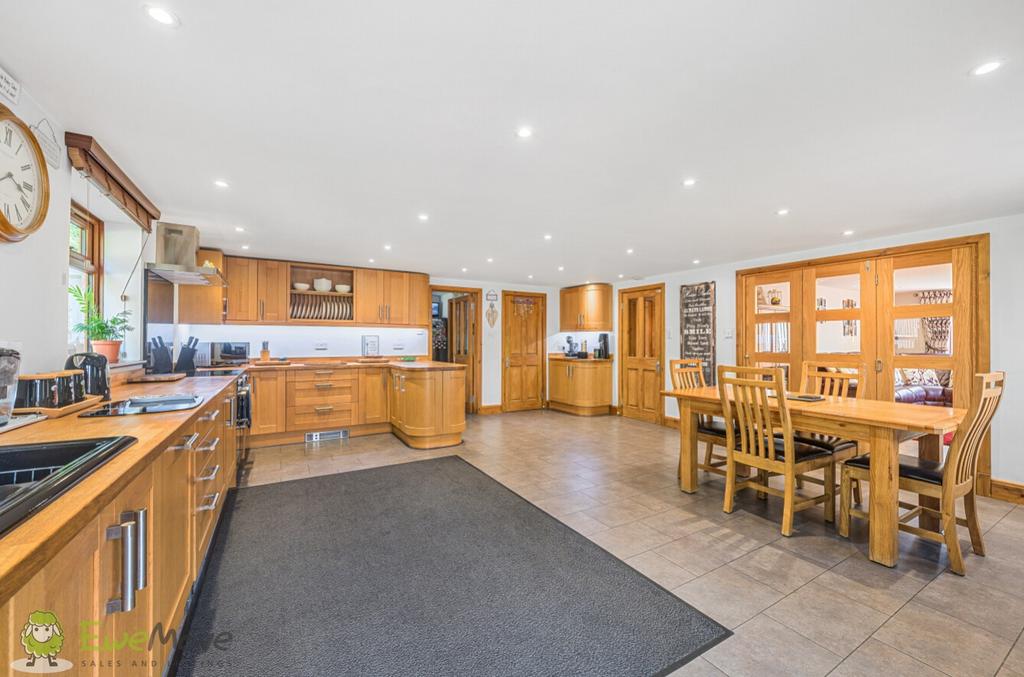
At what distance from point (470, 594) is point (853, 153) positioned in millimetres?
3106

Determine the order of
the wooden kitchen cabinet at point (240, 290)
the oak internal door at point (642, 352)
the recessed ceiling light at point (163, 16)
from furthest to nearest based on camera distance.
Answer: the oak internal door at point (642, 352), the wooden kitchen cabinet at point (240, 290), the recessed ceiling light at point (163, 16)

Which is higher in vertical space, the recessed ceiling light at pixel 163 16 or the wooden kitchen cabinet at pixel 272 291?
the recessed ceiling light at pixel 163 16

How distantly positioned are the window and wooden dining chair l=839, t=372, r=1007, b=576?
497 centimetres

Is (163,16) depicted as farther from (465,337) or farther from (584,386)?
(584,386)

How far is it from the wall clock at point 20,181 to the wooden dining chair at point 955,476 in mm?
4449

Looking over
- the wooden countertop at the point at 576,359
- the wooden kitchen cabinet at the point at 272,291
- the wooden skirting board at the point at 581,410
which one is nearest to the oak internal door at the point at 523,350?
the wooden countertop at the point at 576,359

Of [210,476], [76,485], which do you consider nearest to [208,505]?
[210,476]

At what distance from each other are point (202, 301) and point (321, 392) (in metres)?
1.69

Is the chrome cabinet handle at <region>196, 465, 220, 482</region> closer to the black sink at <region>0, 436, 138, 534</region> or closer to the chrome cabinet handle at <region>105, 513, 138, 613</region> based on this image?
the black sink at <region>0, 436, 138, 534</region>

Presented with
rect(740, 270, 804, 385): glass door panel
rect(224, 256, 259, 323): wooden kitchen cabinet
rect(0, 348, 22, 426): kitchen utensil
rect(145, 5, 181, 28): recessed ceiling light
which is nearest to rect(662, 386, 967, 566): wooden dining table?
rect(740, 270, 804, 385): glass door panel

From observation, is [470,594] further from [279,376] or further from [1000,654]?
[279,376]

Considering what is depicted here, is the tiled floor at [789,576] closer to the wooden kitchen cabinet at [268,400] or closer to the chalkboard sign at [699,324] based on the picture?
the wooden kitchen cabinet at [268,400]

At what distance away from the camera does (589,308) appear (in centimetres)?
735

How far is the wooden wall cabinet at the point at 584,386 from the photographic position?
7.12 metres
